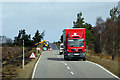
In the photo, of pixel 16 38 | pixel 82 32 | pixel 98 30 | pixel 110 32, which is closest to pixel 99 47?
pixel 98 30

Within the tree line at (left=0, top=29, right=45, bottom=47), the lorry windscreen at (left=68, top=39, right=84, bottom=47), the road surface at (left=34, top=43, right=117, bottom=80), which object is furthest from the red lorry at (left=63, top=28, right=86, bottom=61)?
the tree line at (left=0, top=29, right=45, bottom=47)

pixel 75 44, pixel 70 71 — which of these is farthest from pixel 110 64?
pixel 75 44

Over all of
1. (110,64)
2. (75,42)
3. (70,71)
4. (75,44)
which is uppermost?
(75,42)

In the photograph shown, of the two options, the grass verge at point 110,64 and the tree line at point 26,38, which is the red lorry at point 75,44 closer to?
the grass verge at point 110,64

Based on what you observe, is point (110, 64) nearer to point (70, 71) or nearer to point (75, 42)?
point (70, 71)

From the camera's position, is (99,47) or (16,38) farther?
(16,38)

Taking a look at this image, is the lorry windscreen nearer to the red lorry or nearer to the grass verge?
the red lorry

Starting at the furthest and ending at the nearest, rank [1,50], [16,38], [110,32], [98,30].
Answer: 1. [16,38]
2. [98,30]
3. [110,32]
4. [1,50]

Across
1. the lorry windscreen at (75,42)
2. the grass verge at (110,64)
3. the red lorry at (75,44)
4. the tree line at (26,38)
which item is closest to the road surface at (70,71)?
the grass verge at (110,64)

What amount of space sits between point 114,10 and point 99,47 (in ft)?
36.4

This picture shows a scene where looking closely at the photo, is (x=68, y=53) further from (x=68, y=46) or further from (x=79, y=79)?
(x=79, y=79)

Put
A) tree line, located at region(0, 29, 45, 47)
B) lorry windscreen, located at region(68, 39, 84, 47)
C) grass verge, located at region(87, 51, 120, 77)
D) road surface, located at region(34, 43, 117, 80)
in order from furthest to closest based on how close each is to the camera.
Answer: tree line, located at region(0, 29, 45, 47)
lorry windscreen, located at region(68, 39, 84, 47)
grass verge, located at region(87, 51, 120, 77)
road surface, located at region(34, 43, 117, 80)

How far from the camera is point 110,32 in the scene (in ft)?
157

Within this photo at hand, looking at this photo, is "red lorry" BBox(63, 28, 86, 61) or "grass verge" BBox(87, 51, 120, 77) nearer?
"grass verge" BBox(87, 51, 120, 77)
